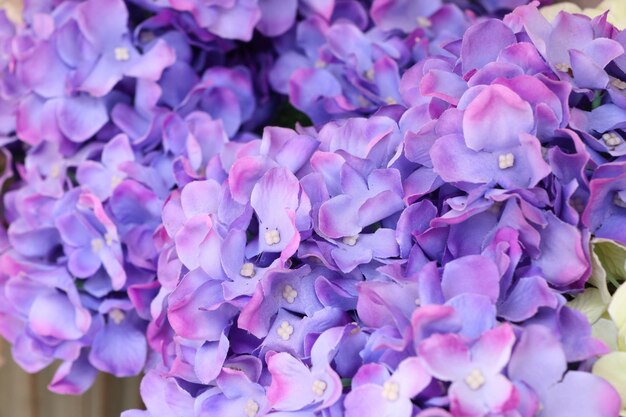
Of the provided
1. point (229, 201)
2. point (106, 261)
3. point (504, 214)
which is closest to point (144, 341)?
point (106, 261)

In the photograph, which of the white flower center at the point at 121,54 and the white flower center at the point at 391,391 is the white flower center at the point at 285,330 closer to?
the white flower center at the point at 391,391

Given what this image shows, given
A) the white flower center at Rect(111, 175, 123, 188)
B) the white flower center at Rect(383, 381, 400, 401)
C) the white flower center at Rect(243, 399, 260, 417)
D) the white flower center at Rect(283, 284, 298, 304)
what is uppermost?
the white flower center at Rect(383, 381, 400, 401)

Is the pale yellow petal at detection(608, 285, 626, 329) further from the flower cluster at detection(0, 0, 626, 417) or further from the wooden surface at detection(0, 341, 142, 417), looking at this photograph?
the wooden surface at detection(0, 341, 142, 417)

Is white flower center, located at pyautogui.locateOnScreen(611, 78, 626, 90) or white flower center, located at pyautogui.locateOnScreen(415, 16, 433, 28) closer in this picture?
white flower center, located at pyautogui.locateOnScreen(611, 78, 626, 90)

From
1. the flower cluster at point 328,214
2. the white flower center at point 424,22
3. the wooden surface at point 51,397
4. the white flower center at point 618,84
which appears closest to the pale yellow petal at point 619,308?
the flower cluster at point 328,214

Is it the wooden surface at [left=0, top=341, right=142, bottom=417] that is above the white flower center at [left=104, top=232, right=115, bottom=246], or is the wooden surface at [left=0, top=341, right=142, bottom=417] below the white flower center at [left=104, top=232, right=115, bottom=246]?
below

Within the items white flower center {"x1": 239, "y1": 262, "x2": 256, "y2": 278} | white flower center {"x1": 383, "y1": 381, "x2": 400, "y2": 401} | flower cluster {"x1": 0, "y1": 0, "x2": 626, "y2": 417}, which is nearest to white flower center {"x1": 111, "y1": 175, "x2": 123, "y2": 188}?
flower cluster {"x1": 0, "y1": 0, "x2": 626, "y2": 417}

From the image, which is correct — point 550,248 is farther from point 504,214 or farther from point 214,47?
point 214,47
